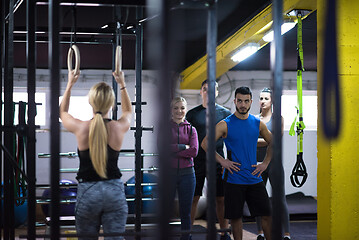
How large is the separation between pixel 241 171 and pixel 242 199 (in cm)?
21

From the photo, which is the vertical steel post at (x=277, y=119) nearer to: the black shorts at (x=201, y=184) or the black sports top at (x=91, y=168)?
the black sports top at (x=91, y=168)

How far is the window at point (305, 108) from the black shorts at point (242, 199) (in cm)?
580

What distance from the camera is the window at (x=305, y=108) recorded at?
30.9 ft

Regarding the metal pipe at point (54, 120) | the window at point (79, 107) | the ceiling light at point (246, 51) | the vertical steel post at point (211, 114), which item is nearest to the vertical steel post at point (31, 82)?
the metal pipe at point (54, 120)

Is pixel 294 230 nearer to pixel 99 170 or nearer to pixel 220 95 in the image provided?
pixel 220 95

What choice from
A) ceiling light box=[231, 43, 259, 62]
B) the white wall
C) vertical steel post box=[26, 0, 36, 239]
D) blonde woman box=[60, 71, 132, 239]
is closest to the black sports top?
blonde woman box=[60, 71, 132, 239]

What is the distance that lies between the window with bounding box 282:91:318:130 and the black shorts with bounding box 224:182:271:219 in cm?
580

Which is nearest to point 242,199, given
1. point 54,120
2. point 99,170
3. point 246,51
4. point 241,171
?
point 241,171

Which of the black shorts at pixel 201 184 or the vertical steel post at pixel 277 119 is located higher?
the vertical steel post at pixel 277 119

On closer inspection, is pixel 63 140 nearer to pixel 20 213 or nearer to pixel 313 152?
pixel 20 213

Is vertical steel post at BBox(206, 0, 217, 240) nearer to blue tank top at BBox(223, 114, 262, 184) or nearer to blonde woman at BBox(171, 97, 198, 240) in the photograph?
blue tank top at BBox(223, 114, 262, 184)

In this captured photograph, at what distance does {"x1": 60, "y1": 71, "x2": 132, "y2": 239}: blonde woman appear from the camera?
8.41 ft

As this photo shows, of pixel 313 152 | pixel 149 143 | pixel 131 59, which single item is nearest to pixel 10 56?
pixel 131 59

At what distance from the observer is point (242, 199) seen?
3.73m
